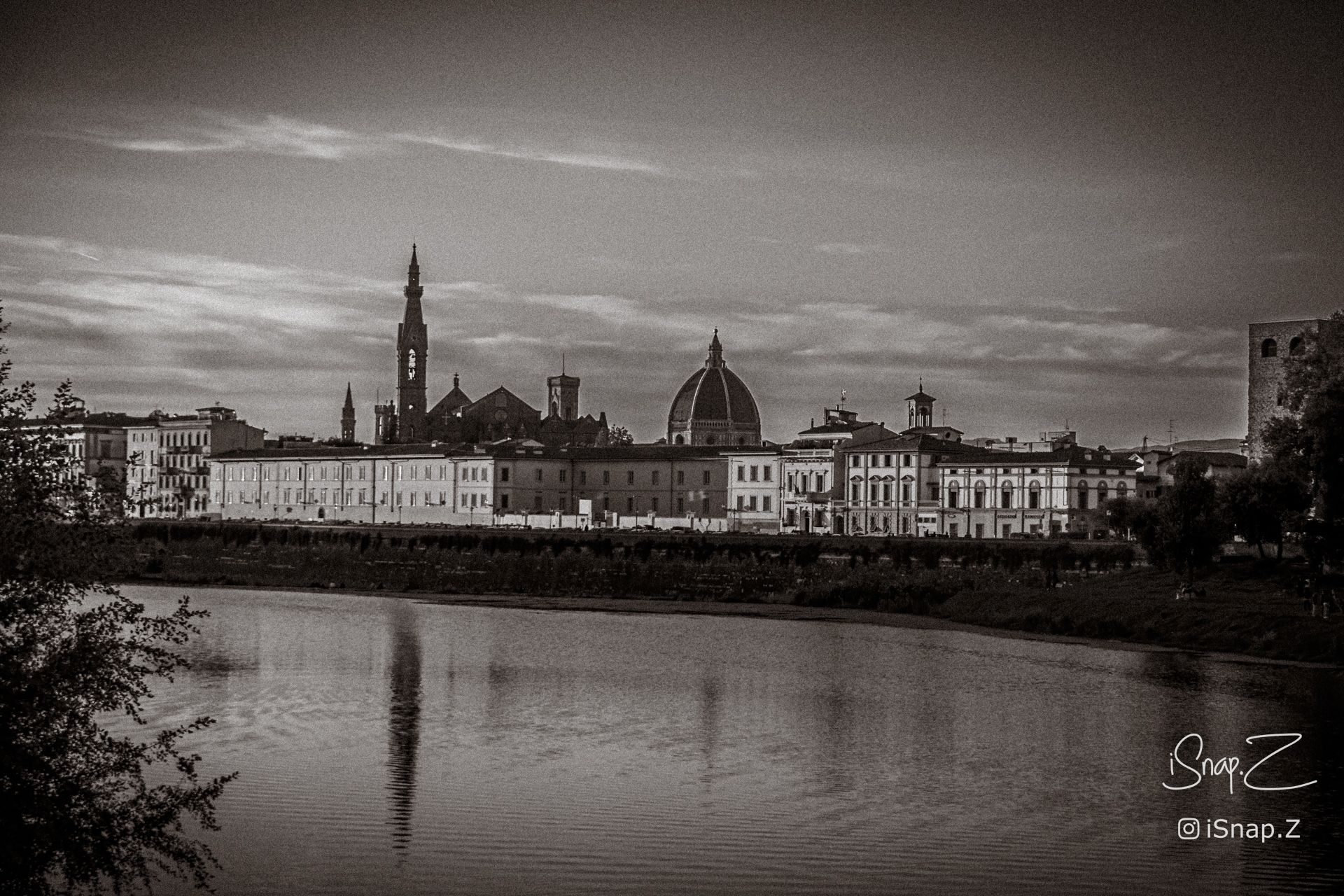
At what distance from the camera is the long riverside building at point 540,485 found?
324 ft

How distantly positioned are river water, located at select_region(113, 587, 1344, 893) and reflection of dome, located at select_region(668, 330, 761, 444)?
10360 cm

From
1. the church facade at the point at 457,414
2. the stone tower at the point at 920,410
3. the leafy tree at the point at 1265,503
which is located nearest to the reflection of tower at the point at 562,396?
the church facade at the point at 457,414

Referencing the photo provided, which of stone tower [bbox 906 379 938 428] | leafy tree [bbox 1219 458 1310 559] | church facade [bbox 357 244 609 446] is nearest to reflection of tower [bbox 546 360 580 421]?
church facade [bbox 357 244 609 446]

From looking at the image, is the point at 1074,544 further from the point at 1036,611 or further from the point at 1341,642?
the point at 1341,642

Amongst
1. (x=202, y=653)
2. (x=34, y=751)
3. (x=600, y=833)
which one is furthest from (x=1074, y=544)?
(x=34, y=751)

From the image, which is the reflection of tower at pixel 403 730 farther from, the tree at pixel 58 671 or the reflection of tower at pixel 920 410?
the reflection of tower at pixel 920 410

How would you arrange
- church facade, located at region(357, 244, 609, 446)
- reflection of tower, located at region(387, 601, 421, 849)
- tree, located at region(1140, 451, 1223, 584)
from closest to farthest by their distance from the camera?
reflection of tower, located at region(387, 601, 421, 849) < tree, located at region(1140, 451, 1223, 584) < church facade, located at region(357, 244, 609, 446)

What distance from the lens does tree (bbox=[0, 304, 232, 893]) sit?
542 inches

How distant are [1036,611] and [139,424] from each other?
355 ft

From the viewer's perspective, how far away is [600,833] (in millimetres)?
18406

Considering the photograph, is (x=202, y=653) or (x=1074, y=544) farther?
(x=1074, y=544)

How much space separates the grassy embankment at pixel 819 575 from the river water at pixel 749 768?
347 cm

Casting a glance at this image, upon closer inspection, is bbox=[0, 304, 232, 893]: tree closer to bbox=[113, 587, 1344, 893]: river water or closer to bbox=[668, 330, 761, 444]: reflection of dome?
bbox=[113, 587, 1344, 893]: river water

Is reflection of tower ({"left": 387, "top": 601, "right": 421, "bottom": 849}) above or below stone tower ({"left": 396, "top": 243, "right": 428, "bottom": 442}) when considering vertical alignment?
below
